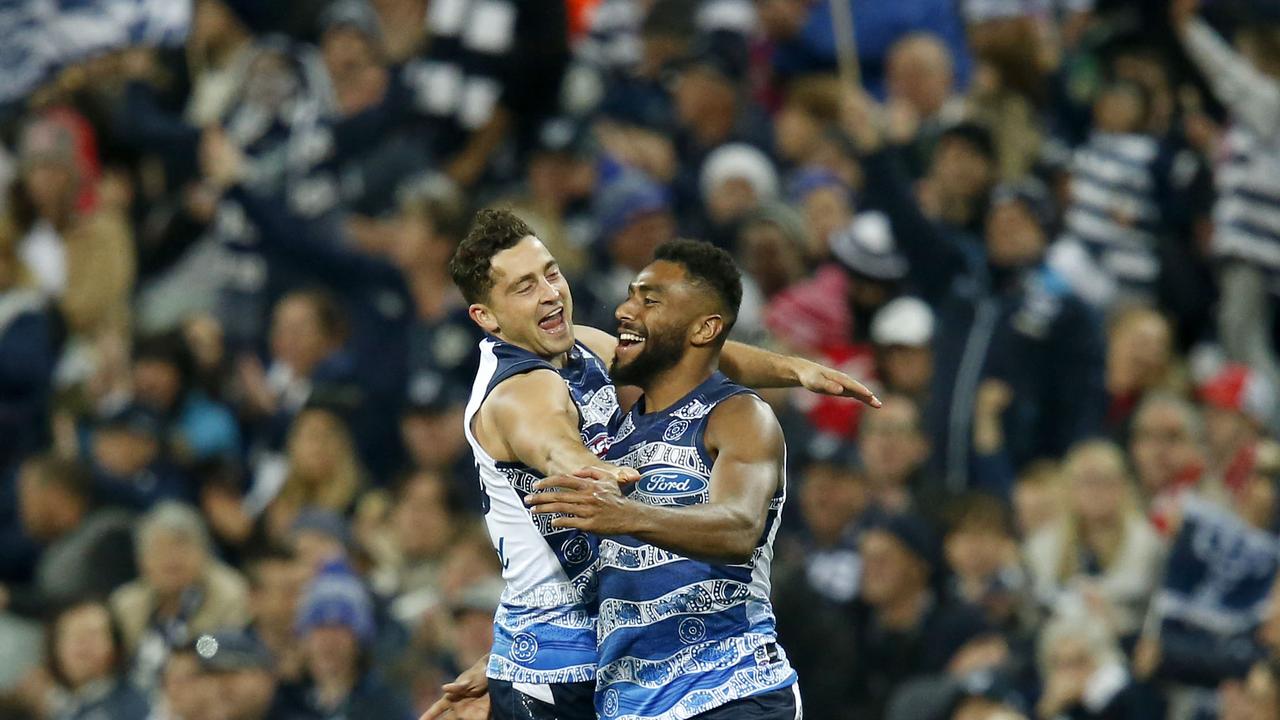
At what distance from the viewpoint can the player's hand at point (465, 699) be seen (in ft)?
21.6

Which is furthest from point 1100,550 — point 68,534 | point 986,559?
point 68,534

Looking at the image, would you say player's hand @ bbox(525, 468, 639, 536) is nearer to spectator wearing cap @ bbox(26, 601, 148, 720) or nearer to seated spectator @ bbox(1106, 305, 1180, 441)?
seated spectator @ bbox(1106, 305, 1180, 441)

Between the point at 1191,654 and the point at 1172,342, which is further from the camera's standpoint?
the point at 1172,342

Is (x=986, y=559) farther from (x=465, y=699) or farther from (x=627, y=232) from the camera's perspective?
(x=465, y=699)

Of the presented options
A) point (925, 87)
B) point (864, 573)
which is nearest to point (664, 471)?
point (864, 573)

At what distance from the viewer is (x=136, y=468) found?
11789mm

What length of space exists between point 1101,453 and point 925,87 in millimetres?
2871

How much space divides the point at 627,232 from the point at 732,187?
2.22 feet

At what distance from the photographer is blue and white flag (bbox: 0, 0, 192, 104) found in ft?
39.7

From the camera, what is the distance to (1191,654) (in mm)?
9094

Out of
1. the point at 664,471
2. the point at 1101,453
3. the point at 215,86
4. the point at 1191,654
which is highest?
the point at 215,86

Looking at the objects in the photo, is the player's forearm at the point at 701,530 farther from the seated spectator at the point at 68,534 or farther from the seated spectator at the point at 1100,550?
the seated spectator at the point at 68,534

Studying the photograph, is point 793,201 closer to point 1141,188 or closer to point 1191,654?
point 1141,188

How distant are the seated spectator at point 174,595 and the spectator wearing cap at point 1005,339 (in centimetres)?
341
